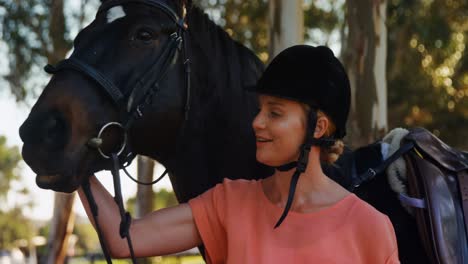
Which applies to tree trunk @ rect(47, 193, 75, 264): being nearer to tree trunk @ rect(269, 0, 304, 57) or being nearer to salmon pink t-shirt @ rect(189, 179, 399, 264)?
tree trunk @ rect(269, 0, 304, 57)

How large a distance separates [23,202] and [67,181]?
5720 cm

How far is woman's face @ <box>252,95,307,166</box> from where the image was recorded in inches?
83.7

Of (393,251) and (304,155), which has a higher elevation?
(304,155)

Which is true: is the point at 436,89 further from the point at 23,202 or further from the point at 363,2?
the point at 23,202

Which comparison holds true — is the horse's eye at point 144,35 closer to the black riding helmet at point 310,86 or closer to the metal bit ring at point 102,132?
the metal bit ring at point 102,132

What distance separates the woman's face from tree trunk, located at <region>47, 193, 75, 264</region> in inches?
384

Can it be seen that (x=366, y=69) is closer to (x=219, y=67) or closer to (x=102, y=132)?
(x=219, y=67)

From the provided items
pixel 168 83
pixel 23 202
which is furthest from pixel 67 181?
pixel 23 202

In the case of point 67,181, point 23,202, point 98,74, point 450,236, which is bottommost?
point 23,202

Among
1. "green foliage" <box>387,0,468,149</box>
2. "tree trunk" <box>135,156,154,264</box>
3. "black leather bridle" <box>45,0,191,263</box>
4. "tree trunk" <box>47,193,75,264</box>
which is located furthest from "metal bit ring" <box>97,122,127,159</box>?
"green foliage" <box>387,0,468,149</box>

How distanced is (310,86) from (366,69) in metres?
3.67

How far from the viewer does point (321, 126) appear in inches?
85.2

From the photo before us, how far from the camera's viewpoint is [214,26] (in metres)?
2.92

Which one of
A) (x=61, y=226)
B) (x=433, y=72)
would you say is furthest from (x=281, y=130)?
(x=433, y=72)
